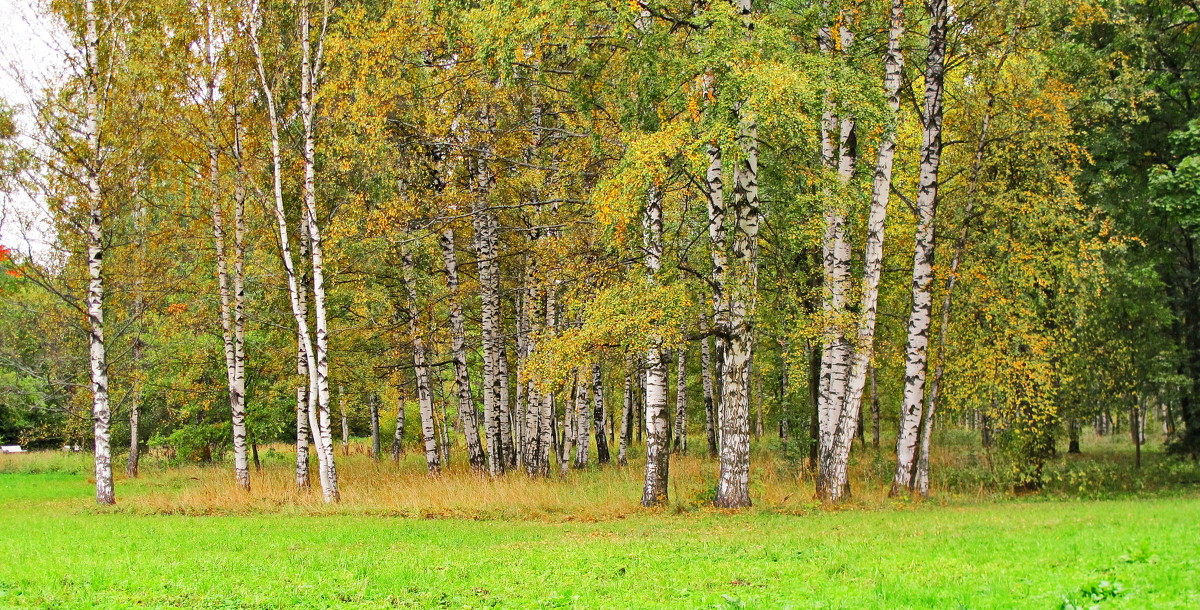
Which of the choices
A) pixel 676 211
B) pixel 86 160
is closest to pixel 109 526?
pixel 86 160

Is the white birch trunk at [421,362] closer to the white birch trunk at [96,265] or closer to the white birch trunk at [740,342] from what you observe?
the white birch trunk at [96,265]

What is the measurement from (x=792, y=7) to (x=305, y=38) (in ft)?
37.6

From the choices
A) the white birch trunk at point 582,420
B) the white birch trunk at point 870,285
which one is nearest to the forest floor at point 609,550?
the white birch trunk at point 870,285

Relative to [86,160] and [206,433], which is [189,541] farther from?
[206,433]

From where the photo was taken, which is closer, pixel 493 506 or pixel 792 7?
pixel 792 7

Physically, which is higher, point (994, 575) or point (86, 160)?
point (86, 160)

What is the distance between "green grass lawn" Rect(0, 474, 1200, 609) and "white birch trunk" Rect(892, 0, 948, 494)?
2056mm

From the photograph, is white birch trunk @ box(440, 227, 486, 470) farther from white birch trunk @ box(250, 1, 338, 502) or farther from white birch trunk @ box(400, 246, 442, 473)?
white birch trunk @ box(250, 1, 338, 502)

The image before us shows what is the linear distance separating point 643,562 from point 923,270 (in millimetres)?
10216

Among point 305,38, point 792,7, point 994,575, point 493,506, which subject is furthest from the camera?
point 305,38

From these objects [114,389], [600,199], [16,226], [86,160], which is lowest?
[114,389]

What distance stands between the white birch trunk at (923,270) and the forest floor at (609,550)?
1274mm

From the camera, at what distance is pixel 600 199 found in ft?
42.6

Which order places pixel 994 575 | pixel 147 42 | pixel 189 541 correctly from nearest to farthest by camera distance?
pixel 994 575
pixel 189 541
pixel 147 42
